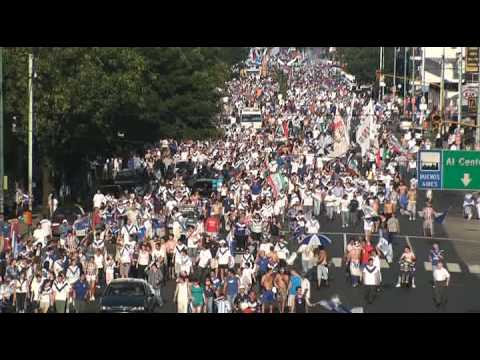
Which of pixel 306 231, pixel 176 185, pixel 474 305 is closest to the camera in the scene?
pixel 474 305

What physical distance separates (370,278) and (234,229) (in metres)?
5.83

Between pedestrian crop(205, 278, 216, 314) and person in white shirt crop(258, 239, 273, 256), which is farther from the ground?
person in white shirt crop(258, 239, 273, 256)

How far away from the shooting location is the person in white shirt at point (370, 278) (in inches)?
1130

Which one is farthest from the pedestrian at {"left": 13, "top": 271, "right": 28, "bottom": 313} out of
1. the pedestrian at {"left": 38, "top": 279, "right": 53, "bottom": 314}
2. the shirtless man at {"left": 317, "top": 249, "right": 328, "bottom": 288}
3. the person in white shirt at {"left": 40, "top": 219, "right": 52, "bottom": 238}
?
the shirtless man at {"left": 317, "top": 249, "right": 328, "bottom": 288}

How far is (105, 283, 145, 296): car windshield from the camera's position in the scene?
2686cm

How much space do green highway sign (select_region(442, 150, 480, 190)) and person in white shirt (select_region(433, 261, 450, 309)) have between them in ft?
42.5

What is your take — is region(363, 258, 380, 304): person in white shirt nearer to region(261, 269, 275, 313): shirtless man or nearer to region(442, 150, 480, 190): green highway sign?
region(261, 269, 275, 313): shirtless man

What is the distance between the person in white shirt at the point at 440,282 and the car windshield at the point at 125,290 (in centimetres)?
634

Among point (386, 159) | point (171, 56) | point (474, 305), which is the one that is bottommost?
point (474, 305)

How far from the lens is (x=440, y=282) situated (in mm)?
28438
